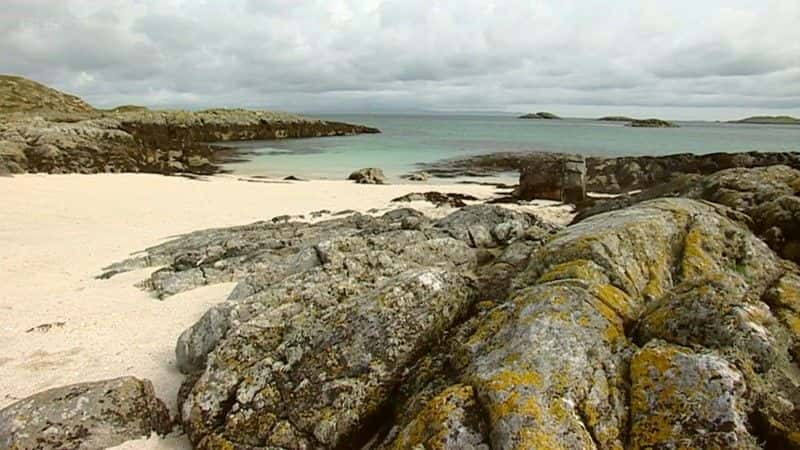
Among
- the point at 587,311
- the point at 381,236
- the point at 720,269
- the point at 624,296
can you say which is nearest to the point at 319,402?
the point at 587,311

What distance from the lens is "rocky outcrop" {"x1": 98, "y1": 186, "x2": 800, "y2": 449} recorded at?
460cm

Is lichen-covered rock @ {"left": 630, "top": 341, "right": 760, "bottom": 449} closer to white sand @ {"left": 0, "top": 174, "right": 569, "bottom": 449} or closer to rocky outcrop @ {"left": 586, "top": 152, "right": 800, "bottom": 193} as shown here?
white sand @ {"left": 0, "top": 174, "right": 569, "bottom": 449}

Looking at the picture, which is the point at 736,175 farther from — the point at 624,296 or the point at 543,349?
the point at 543,349

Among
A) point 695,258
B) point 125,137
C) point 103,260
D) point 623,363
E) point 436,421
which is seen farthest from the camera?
point 125,137

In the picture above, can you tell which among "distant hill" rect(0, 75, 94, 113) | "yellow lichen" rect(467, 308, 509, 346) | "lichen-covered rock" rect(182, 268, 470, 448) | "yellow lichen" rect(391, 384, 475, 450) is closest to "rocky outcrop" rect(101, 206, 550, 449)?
"lichen-covered rock" rect(182, 268, 470, 448)

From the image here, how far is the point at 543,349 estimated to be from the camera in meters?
5.17

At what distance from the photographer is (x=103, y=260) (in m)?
15.8

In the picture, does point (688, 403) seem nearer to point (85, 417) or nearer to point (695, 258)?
point (695, 258)

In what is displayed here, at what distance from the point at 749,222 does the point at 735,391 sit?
641cm

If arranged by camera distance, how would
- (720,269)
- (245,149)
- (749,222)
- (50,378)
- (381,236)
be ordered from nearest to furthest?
(720,269) < (50,378) < (749,222) < (381,236) < (245,149)

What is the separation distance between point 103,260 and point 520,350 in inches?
575

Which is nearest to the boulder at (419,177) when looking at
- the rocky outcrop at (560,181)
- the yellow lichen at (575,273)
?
the rocky outcrop at (560,181)

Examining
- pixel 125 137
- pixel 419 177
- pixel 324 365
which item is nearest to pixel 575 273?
pixel 324 365

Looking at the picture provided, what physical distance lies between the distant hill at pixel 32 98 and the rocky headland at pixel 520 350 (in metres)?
108
